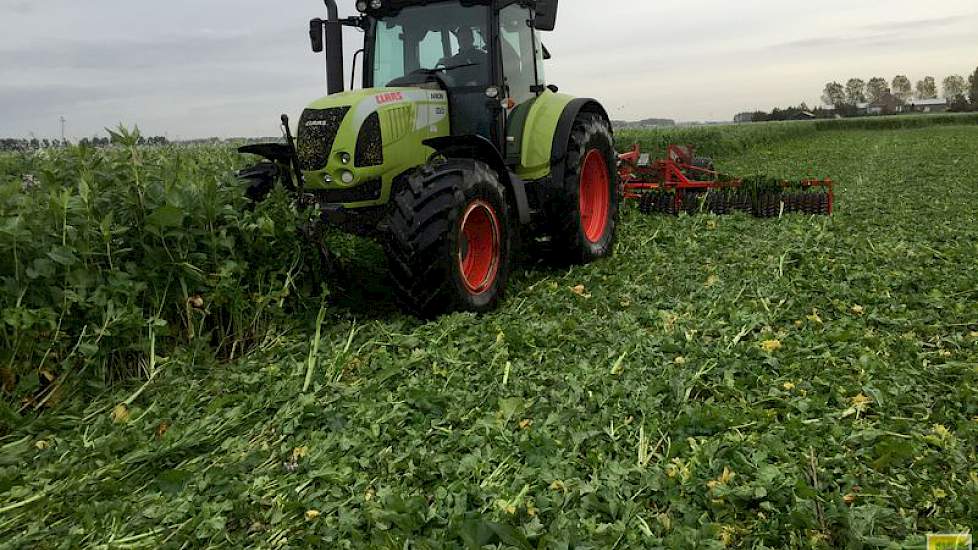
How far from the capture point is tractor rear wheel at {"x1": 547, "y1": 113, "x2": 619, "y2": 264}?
6016 millimetres

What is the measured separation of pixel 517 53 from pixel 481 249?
6.56 ft

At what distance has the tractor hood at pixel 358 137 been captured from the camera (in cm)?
482

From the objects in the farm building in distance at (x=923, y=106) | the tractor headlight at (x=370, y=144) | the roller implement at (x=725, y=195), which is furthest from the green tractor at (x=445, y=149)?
the farm building in distance at (x=923, y=106)

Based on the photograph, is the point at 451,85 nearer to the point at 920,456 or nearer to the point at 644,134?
the point at 920,456

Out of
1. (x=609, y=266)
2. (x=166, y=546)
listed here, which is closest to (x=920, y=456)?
(x=166, y=546)

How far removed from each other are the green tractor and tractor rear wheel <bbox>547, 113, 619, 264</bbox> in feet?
0.06

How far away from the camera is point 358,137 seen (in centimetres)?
482

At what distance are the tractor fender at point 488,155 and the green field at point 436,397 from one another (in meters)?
0.76

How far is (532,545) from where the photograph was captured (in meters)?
2.40

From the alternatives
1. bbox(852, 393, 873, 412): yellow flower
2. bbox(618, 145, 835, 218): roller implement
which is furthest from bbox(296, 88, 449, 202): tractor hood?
bbox(618, 145, 835, 218): roller implement

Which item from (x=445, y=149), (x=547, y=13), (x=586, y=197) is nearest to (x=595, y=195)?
(x=586, y=197)

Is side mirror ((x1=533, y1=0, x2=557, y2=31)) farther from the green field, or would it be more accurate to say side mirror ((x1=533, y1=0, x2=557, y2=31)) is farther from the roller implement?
the roller implement

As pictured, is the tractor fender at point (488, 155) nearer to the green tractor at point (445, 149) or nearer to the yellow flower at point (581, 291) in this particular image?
the green tractor at point (445, 149)

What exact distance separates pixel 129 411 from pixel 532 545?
7.78 feet
